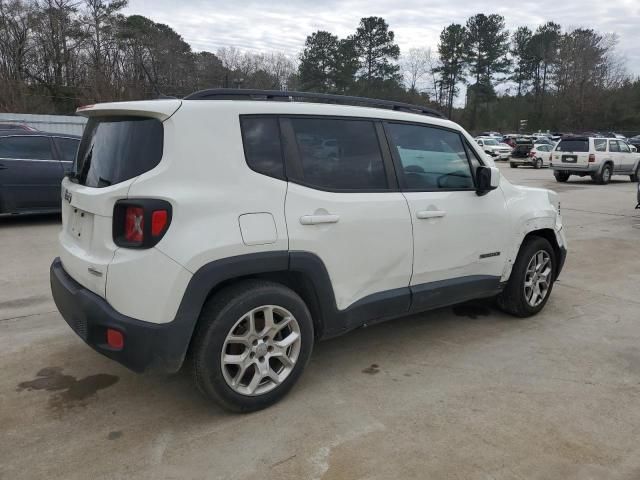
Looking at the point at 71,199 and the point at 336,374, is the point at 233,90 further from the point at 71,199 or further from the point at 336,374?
the point at 336,374

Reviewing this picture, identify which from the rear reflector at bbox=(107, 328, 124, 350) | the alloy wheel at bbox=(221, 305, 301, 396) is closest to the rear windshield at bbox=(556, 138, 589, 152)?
the alloy wheel at bbox=(221, 305, 301, 396)

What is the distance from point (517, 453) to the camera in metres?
2.70

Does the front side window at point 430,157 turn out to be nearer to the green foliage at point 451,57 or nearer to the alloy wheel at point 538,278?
the alloy wheel at point 538,278

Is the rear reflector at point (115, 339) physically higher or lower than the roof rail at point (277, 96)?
lower

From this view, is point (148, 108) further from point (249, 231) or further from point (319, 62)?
point (319, 62)

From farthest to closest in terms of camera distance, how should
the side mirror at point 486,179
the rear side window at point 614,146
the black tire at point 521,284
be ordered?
the rear side window at point 614,146 → the black tire at point 521,284 → the side mirror at point 486,179

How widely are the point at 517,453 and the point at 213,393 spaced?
167cm

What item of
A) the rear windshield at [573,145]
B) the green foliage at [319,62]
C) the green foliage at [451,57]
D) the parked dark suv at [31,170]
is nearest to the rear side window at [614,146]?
the rear windshield at [573,145]

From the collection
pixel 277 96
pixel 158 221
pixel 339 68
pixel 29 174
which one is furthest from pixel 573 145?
pixel 339 68

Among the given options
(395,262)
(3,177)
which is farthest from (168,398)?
(3,177)

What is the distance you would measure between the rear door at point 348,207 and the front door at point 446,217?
142mm

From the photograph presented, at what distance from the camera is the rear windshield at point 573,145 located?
1948cm

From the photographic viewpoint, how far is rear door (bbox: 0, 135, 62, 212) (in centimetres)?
853

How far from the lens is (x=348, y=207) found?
322cm
